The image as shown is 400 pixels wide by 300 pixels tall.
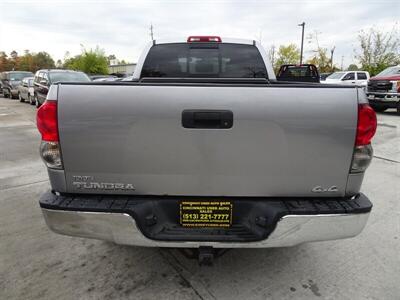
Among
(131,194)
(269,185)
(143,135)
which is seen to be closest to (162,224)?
(131,194)

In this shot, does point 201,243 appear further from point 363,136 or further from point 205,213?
point 363,136

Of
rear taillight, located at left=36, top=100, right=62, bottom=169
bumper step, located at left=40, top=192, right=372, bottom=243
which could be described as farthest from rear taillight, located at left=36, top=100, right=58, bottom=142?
bumper step, located at left=40, top=192, right=372, bottom=243

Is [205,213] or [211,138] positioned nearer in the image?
[211,138]

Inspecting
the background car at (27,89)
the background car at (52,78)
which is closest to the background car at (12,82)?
the background car at (27,89)

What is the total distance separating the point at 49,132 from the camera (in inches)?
74.5

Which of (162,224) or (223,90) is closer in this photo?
(223,90)

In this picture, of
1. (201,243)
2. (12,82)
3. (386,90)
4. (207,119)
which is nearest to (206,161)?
(207,119)

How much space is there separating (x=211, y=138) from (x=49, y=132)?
1.07m

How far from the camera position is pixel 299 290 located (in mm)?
2311

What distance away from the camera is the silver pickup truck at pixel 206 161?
1.83 m

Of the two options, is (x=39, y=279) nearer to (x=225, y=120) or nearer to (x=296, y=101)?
(x=225, y=120)

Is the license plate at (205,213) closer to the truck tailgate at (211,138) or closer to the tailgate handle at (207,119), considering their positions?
the truck tailgate at (211,138)

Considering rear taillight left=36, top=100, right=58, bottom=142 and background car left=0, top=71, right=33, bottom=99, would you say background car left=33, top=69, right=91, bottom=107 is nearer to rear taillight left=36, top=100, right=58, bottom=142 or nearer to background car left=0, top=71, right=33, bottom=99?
background car left=0, top=71, right=33, bottom=99

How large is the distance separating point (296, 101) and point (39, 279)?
8.15ft
